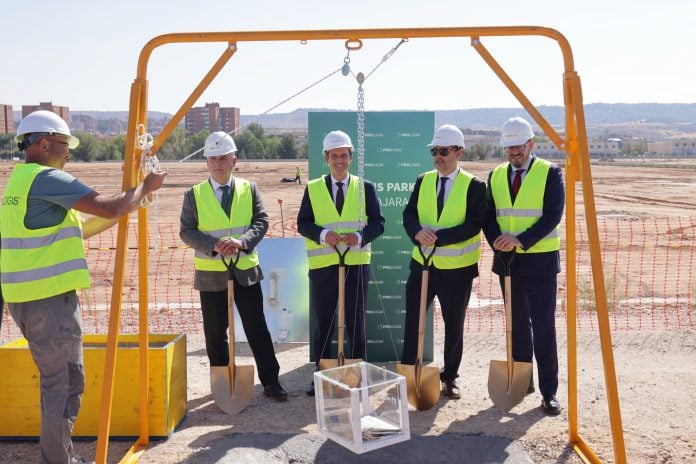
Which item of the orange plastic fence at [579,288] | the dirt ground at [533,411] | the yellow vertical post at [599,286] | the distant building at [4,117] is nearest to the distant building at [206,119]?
the distant building at [4,117]

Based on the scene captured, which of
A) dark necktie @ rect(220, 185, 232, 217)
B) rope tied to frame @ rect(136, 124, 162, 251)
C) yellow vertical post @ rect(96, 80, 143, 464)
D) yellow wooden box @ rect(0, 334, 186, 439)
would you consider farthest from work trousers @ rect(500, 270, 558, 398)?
yellow vertical post @ rect(96, 80, 143, 464)

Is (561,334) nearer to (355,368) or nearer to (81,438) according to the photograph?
(355,368)

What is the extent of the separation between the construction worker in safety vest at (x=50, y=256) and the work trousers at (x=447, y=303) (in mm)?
2656

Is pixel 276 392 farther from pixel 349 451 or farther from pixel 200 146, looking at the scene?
pixel 200 146

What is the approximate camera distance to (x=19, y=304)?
4688mm

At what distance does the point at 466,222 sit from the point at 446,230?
7.7 inches

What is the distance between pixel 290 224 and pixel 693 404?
51.6 ft

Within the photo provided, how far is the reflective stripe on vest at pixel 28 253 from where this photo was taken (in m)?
4.59

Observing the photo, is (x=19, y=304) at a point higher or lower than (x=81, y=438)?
higher

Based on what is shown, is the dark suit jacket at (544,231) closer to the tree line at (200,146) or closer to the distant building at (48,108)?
the tree line at (200,146)

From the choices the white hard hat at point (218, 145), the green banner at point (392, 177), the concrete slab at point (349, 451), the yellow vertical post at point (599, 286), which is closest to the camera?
the yellow vertical post at point (599, 286)

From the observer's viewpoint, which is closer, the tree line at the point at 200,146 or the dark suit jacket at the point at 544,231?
the dark suit jacket at the point at 544,231

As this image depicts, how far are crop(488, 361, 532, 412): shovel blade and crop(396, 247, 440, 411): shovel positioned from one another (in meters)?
0.47

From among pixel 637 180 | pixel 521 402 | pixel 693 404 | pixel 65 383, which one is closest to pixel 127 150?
pixel 65 383
